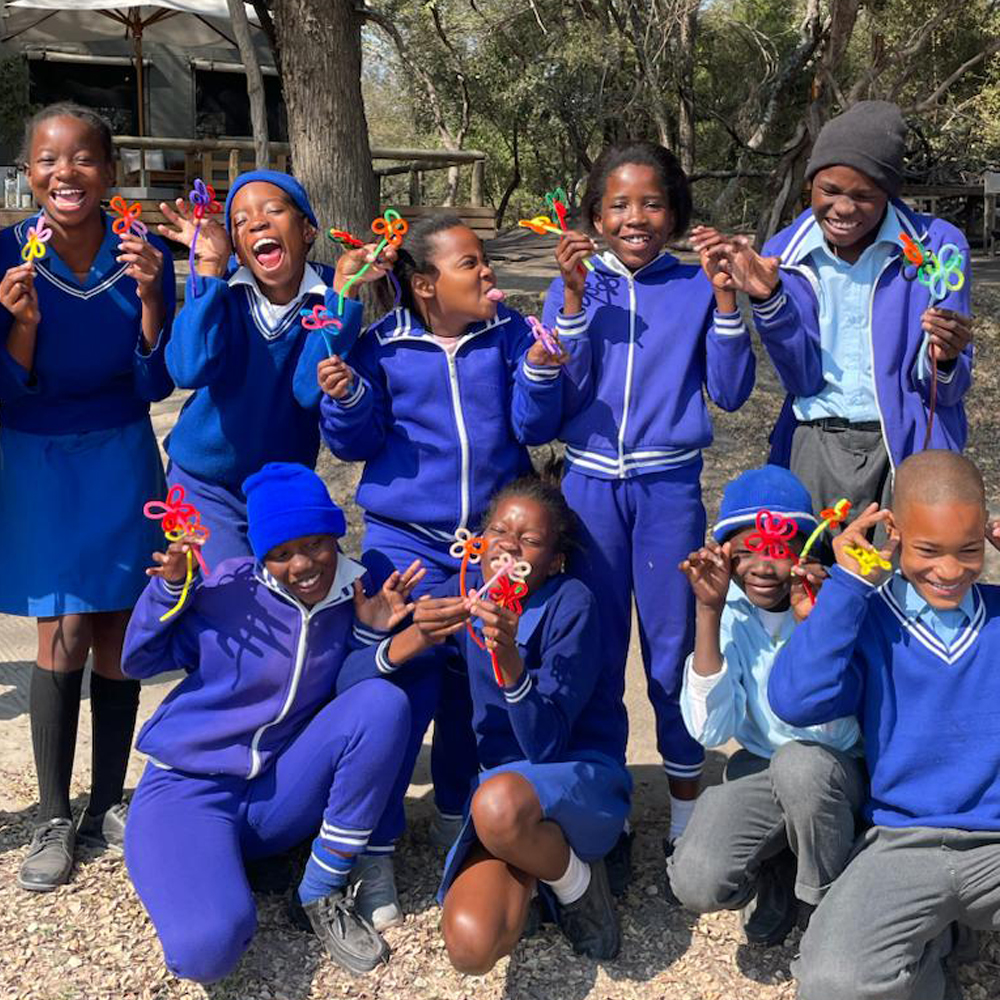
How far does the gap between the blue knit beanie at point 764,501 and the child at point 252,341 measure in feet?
3.40

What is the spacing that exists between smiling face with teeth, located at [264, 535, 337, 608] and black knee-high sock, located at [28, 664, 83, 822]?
685mm

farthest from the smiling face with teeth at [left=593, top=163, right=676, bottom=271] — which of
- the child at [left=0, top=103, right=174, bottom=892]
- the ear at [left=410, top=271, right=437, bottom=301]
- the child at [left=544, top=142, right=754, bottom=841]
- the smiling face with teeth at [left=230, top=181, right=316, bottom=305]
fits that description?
the child at [left=0, top=103, right=174, bottom=892]

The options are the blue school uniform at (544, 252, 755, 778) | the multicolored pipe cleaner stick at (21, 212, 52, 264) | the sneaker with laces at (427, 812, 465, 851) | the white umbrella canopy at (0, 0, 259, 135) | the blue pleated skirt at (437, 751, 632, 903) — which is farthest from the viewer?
the white umbrella canopy at (0, 0, 259, 135)

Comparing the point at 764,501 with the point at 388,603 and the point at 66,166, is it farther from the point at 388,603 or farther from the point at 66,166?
the point at 66,166

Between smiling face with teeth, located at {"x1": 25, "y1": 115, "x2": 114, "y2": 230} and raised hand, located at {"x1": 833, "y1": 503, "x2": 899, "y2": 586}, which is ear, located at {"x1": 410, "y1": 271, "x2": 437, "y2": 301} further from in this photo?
raised hand, located at {"x1": 833, "y1": 503, "x2": 899, "y2": 586}

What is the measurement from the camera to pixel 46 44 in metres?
14.9

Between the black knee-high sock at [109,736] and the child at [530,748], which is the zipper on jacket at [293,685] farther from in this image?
the black knee-high sock at [109,736]

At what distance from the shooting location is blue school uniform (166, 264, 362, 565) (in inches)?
121

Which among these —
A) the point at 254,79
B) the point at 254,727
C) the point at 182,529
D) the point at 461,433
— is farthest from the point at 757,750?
the point at 254,79

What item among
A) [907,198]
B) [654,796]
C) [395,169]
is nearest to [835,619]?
[654,796]

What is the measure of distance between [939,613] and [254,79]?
616 centimetres

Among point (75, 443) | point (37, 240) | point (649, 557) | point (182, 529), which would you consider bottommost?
point (649, 557)

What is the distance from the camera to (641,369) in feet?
10.1

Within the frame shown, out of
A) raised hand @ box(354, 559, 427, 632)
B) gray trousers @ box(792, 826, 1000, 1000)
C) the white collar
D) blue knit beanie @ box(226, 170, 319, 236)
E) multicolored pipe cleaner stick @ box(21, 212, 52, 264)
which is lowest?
gray trousers @ box(792, 826, 1000, 1000)
